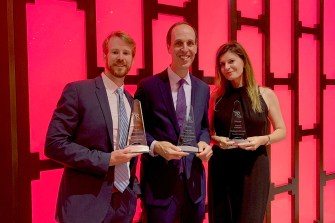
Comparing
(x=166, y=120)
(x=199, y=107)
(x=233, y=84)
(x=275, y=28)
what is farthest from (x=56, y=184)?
(x=275, y=28)

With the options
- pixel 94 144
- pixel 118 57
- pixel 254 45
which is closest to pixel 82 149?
pixel 94 144

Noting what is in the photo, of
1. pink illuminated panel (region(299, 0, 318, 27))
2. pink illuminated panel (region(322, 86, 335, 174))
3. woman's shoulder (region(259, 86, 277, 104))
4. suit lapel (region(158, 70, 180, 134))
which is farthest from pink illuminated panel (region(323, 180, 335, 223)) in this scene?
suit lapel (region(158, 70, 180, 134))

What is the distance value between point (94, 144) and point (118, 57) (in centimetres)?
45

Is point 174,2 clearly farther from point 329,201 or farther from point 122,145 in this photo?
point 329,201

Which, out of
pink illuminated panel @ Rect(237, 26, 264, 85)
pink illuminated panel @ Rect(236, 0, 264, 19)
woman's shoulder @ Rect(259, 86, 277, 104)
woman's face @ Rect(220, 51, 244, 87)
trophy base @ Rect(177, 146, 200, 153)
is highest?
pink illuminated panel @ Rect(236, 0, 264, 19)

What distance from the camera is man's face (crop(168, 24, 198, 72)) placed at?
90.0 inches

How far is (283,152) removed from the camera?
386cm

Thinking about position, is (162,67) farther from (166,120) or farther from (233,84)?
(166,120)

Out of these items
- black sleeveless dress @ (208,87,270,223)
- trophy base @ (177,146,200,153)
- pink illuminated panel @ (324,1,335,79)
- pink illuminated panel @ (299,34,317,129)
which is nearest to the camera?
trophy base @ (177,146,200,153)

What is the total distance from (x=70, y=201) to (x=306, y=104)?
115 inches

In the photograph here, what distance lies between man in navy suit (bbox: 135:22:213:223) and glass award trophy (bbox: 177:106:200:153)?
0.05 m

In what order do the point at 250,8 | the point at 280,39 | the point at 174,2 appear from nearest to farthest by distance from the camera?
1. the point at 174,2
2. the point at 250,8
3. the point at 280,39

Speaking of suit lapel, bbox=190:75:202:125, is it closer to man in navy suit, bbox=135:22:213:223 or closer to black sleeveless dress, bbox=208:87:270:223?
man in navy suit, bbox=135:22:213:223

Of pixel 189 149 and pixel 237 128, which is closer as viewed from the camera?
pixel 189 149
